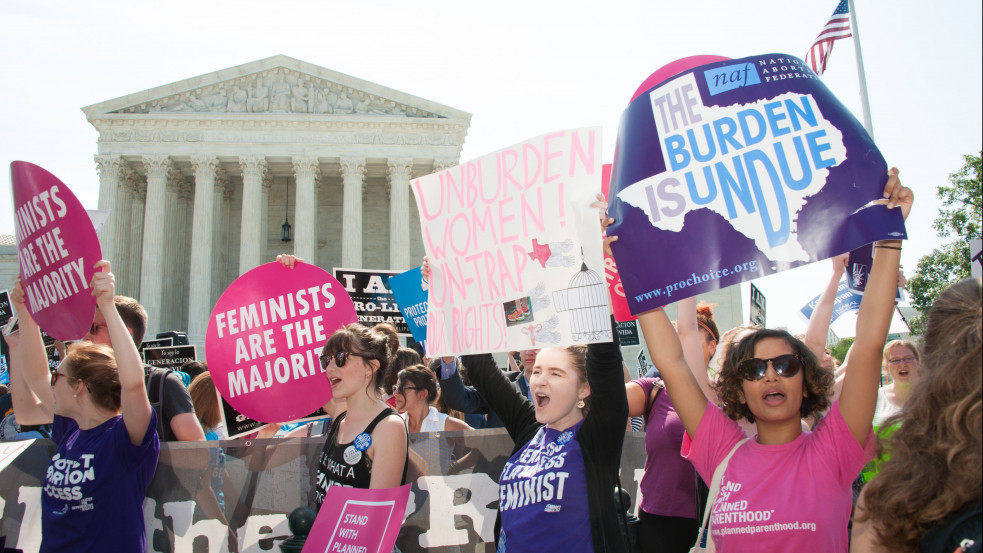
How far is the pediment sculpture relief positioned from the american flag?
2719cm

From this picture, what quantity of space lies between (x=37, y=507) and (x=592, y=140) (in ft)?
12.4

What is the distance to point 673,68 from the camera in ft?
11.0

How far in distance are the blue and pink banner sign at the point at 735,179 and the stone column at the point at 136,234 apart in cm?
3711

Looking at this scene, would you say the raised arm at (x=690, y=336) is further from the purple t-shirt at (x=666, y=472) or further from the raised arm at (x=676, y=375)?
the raised arm at (x=676, y=375)

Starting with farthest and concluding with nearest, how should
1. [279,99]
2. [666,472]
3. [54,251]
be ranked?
1. [279,99]
2. [54,251]
3. [666,472]

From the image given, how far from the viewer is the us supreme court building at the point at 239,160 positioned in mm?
35031

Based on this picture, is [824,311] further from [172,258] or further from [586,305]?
[172,258]

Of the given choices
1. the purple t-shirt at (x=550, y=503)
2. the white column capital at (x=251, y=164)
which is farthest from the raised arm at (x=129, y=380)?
the white column capital at (x=251, y=164)

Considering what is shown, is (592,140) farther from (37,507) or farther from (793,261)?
(37,507)

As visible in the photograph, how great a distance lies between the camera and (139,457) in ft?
11.5

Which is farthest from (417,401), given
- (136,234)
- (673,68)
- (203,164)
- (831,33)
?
(136,234)

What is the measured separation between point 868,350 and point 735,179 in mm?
857

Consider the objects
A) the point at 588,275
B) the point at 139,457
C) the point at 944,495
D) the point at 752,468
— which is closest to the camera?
the point at 944,495

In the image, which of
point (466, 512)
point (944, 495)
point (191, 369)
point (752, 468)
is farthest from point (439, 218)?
point (191, 369)
